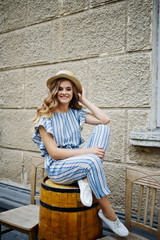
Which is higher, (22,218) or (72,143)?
(72,143)

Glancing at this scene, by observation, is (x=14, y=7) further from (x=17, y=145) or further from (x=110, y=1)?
(x=17, y=145)

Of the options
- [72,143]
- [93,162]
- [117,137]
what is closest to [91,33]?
[117,137]

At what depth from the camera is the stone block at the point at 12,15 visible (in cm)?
348

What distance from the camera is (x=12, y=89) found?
11.9ft

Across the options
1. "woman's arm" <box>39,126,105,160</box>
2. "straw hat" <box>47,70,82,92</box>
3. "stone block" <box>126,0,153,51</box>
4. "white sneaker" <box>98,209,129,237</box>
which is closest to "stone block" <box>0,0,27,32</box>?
"stone block" <box>126,0,153,51</box>

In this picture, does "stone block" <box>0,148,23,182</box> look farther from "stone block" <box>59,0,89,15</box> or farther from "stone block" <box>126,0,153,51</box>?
"stone block" <box>126,0,153,51</box>

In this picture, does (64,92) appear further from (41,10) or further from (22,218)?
(41,10)

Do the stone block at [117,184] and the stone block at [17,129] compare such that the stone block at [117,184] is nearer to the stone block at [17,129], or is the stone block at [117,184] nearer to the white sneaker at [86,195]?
the white sneaker at [86,195]

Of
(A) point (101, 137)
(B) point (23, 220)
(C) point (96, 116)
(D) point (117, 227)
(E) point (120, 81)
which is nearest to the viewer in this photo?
(D) point (117, 227)

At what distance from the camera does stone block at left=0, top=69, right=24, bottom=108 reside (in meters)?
3.51

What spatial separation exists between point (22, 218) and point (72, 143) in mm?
841

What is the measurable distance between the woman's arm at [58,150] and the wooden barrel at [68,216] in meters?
0.29

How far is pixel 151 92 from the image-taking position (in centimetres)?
245

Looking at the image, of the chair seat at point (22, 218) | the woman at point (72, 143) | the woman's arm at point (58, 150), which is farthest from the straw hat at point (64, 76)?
the chair seat at point (22, 218)
